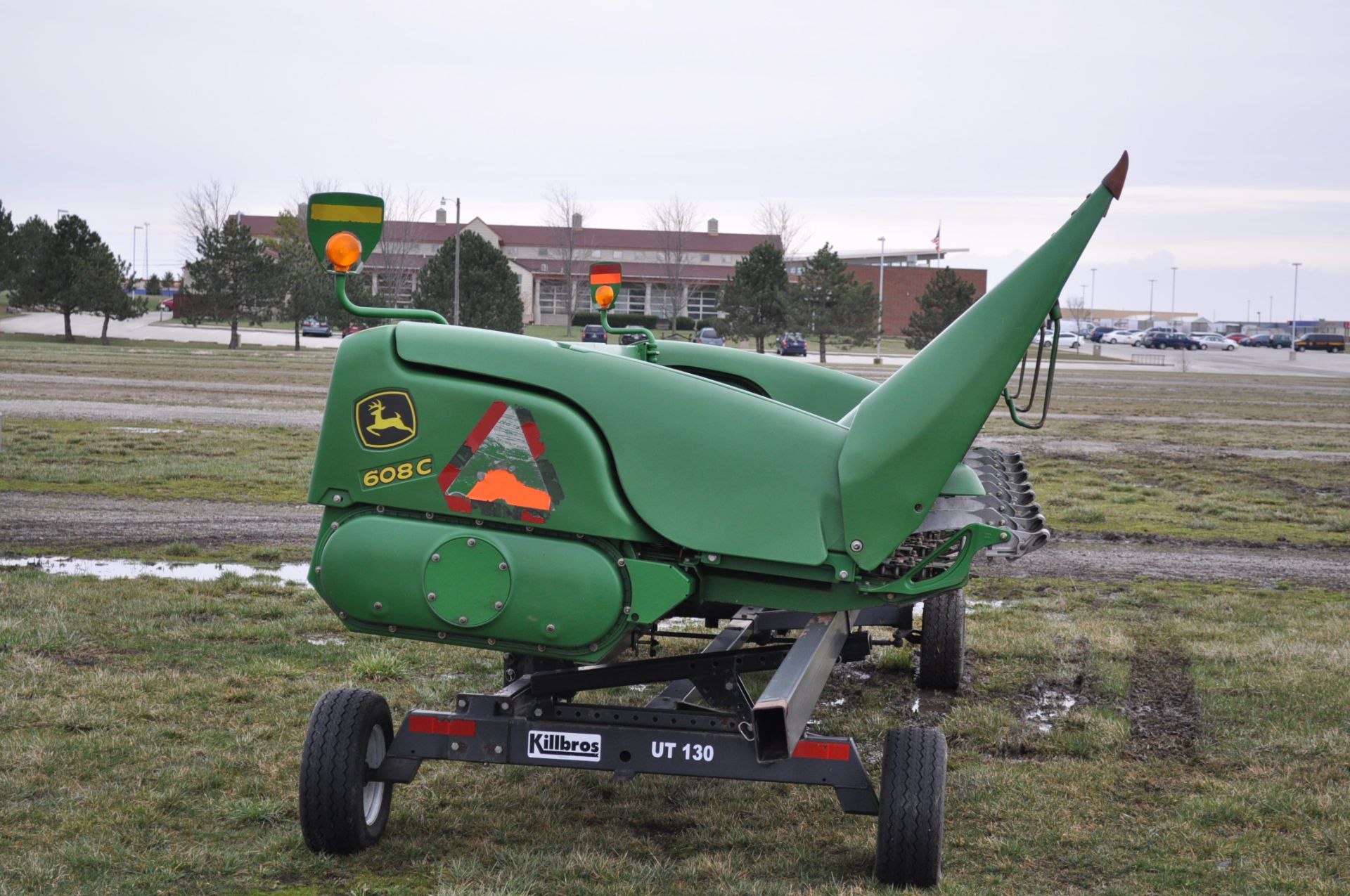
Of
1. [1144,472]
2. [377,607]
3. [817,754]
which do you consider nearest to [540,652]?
[377,607]

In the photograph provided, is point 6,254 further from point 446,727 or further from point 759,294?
point 446,727

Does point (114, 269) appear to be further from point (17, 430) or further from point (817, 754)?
point (817, 754)

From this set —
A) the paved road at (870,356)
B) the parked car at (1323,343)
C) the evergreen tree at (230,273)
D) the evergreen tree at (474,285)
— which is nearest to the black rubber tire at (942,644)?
the evergreen tree at (474,285)

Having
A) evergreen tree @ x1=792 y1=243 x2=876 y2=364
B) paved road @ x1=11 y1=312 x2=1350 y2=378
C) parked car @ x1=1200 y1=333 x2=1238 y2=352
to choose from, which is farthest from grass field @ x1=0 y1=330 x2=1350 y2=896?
parked car @ x1=1200 y1=333 x2=1238 y2=352

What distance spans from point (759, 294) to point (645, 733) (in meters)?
53.2

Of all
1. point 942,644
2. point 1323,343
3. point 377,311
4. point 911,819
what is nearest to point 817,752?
point 911,819

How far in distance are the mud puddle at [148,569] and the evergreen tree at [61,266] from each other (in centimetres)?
4919

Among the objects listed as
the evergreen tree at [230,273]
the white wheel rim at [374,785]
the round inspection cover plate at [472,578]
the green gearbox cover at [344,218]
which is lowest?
the white wheel rim at [374,785]

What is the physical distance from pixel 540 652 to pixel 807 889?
122 cm

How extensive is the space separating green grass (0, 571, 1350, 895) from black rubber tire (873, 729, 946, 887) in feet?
0.44

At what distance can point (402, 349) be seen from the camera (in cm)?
413

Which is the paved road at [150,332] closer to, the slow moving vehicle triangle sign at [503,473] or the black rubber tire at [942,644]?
the black rubber tire at [942,644]

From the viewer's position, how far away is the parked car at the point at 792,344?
191ft

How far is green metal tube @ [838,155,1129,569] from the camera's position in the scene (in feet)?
13.7
